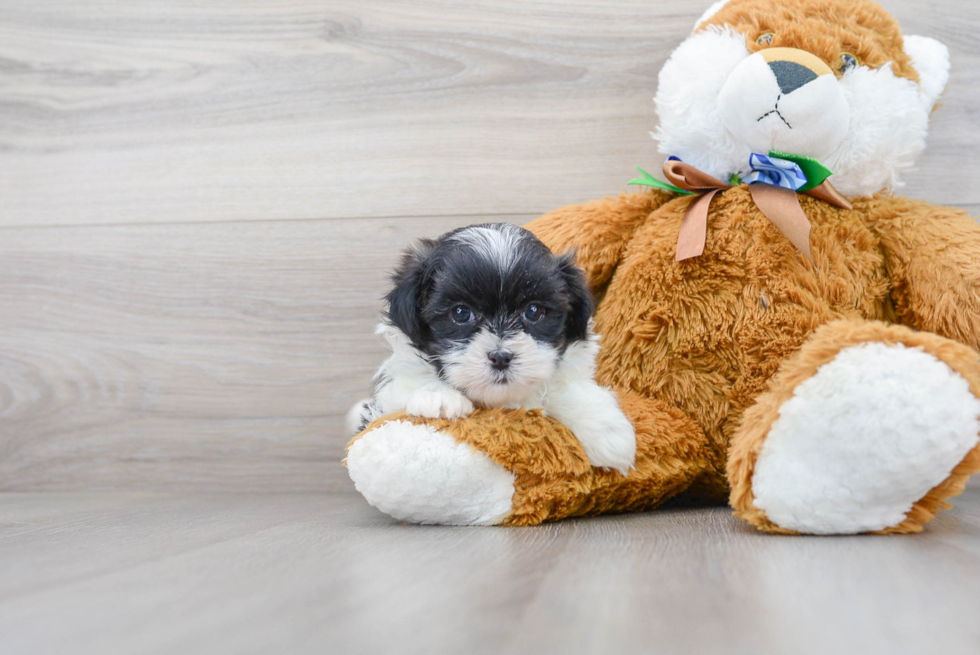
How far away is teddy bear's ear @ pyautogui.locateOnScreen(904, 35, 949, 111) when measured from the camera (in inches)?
49.3

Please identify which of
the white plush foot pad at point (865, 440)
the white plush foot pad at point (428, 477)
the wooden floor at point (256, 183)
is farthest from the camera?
the wooden floor at point (256, 183)

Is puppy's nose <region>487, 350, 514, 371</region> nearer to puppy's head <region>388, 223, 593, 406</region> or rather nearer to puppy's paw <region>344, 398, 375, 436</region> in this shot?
puppy's head <region>388, 223, 593, 406</region>

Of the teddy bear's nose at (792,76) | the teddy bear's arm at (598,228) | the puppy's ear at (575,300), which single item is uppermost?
the teddy bear's nose at (792,76)

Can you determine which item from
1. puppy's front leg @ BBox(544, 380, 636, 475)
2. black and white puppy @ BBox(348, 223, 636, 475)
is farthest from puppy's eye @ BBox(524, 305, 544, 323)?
puppy's front leg @ BBox(544, 380, 636, 475)

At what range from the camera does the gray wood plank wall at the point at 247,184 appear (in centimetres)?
151

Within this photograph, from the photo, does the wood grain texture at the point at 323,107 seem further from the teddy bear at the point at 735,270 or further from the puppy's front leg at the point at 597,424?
the puppy's front leg at the point at 597,424

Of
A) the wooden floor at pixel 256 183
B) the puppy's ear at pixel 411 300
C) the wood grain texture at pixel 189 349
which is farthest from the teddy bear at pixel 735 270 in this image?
the wood grain texture at pixel 189 349

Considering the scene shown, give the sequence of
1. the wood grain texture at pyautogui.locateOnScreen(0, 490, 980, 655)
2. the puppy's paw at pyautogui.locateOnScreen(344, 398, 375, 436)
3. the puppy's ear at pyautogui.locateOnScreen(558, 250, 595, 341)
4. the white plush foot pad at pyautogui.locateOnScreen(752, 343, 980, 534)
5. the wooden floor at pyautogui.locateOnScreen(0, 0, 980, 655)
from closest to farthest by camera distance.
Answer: the wood grain texture at pyautogui.locateOnScreen(0, 490, 980, 655) → the white plush foot pad at pyautogui.locateOnScreen(752, 343, 980, 534) → the puppy's ear at pyautogui.locateOnScreen(558, 250, 595, 341) → the puppy's paw at pyautogui.locateOnScreen(344, 398, 375, 436) → the wooden floor at pyautogui.locateOnScreen(0, 0, 980, 655)

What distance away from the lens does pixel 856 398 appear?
853mm

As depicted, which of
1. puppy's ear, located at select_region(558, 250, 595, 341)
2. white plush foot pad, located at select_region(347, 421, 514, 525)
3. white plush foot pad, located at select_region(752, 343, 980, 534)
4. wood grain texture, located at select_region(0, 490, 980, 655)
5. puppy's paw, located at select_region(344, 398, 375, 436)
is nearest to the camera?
wood grain texture, located at select_region(0, 490, 980, 655)

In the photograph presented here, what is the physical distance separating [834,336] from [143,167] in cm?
138

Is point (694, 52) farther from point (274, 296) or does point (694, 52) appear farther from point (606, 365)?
point (274, 296)

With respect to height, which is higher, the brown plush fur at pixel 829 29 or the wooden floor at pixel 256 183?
the brown plush fur at pixel 829 29

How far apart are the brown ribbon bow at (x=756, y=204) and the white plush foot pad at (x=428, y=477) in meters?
0.48
